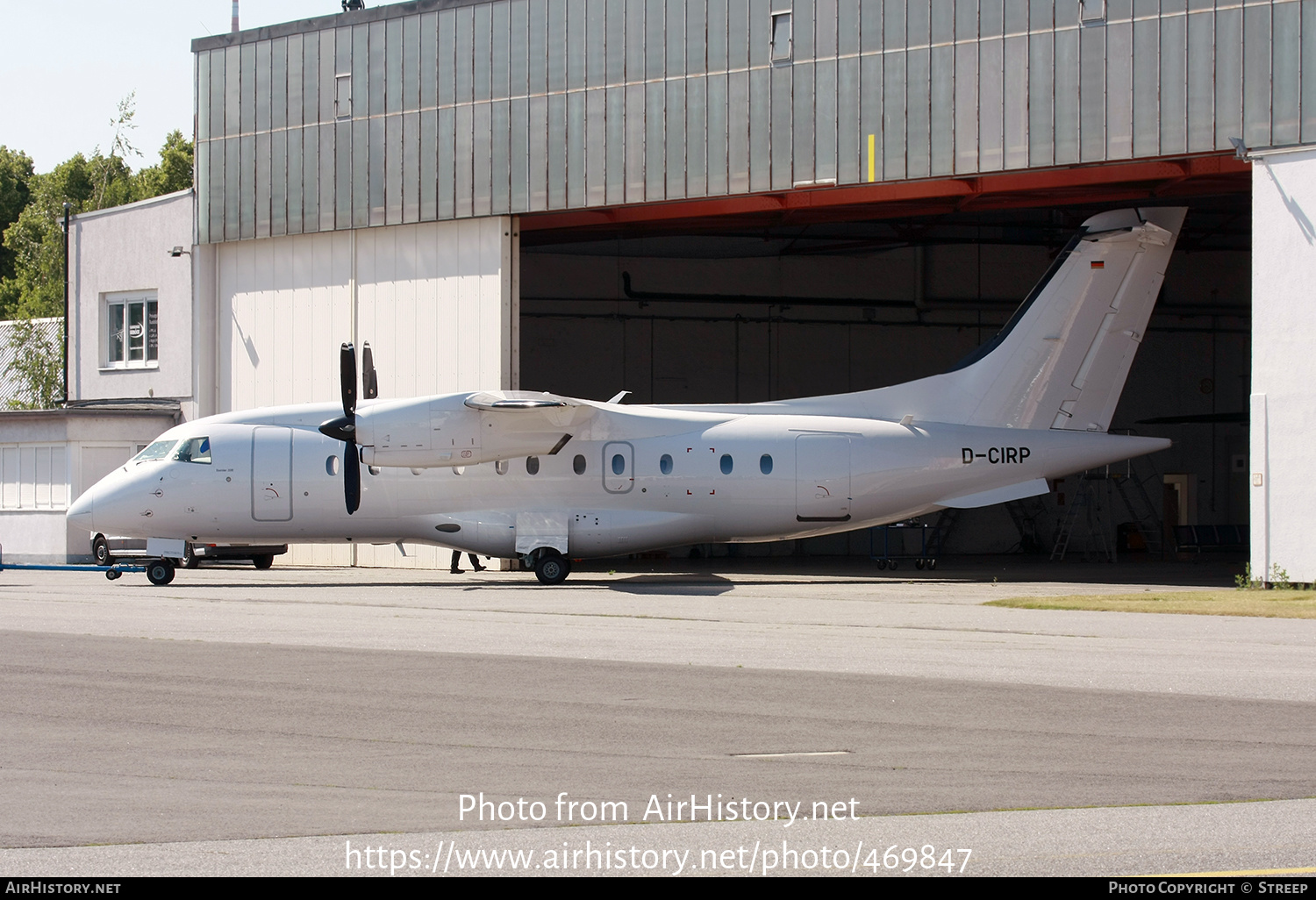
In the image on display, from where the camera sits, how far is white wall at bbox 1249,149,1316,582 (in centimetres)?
2656

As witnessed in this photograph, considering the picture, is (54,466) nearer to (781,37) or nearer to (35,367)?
(781,37)

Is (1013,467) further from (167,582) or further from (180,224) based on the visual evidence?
(180,224)

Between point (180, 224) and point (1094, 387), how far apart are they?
2788 cm

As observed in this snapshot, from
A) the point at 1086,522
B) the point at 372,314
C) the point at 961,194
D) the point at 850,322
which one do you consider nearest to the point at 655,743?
the point at 961,194

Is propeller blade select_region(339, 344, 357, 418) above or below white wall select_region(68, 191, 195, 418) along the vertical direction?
below

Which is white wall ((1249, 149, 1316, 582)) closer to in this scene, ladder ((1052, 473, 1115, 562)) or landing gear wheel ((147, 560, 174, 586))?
ladder ((1052, 473, 1115, 562))

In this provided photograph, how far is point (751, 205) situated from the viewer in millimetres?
33875

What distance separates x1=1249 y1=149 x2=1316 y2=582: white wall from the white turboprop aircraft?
2226 mm

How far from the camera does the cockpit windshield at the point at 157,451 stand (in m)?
29.2

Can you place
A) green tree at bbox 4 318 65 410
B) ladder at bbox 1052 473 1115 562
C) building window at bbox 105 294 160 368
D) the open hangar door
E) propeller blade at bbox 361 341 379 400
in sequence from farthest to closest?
green tree at bbox 4 318 65 410
the open hangar door
ladder at bbox 1052 473 1115 562
building window at bbox 105 294 160 368
propeller blade at bbox 361 341 379 400

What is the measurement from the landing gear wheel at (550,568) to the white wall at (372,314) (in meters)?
7.36

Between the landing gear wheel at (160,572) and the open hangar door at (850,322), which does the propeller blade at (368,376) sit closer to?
the landing gear wheel at (160,572)

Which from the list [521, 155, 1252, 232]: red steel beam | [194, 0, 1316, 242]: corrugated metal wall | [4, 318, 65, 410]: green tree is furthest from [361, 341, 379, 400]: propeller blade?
[4, 318, 65, 410]: green tree

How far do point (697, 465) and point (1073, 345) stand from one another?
27.9 ft
